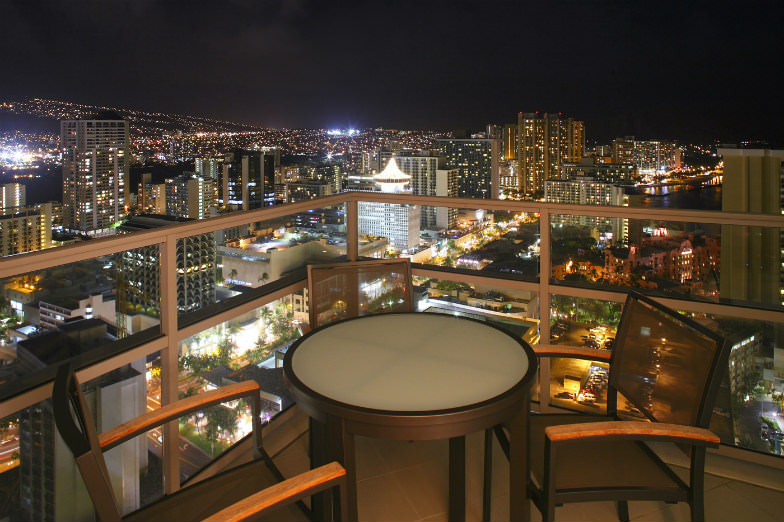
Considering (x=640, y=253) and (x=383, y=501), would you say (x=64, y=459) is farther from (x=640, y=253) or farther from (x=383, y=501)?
(x=640, y=253)

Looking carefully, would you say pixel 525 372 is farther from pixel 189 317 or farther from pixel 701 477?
pixel 189 317

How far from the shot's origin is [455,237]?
3.04m

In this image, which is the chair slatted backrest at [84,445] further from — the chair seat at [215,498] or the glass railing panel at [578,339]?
the glass railing panel at [578,339]

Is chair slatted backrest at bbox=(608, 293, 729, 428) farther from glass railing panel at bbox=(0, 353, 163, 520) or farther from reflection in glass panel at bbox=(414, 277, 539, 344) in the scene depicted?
glass railing panel at bbox=(0, 353, 163, 520)

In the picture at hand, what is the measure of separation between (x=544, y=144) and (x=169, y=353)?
18.5 meters

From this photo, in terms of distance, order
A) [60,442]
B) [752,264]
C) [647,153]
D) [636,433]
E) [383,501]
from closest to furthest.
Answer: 1. [636,433]
2. [60,442]
3. [383,501]
4. [752,264]
5. [647,153]

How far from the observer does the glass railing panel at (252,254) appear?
7.09ft

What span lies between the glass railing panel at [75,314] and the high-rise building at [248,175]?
41.9 ft

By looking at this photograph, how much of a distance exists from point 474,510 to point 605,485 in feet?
2.58

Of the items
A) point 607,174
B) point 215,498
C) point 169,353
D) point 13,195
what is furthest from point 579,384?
point 13,195

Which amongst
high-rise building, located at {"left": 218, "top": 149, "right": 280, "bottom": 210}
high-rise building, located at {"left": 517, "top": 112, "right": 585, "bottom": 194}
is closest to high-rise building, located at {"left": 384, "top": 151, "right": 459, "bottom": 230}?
high-rise building, located at {"left": 218, "top": 149, "right": 280, "bottom": 210}

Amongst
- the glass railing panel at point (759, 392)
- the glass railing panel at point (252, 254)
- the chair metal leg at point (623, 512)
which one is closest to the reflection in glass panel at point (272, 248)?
the glass railing panel at point (252, 254)

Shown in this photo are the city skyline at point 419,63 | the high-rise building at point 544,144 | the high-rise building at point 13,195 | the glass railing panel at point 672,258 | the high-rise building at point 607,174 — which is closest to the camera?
the glass railing panel at point 672,258

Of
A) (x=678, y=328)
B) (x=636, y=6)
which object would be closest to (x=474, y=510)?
A: (x=678, y=328)
